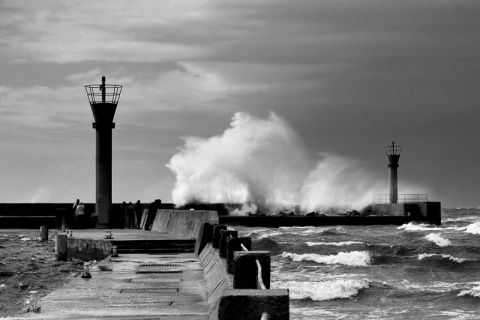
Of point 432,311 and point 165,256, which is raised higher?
point 165,256

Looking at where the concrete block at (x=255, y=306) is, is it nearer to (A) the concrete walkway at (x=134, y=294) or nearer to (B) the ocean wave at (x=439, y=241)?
(A) the concrete walkway at (x=134, y=294)

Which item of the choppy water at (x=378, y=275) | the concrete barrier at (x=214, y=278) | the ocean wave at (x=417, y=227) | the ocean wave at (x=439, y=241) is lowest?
the choppy water at (x=378, y=275)

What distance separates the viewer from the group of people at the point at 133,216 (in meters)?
38.8

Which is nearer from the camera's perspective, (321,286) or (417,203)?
(321,286)

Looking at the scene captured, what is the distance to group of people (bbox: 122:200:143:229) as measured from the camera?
3877 cm

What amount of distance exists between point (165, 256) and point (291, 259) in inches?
999

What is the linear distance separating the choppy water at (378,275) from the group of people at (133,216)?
6.10 metres

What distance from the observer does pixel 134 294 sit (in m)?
15.7

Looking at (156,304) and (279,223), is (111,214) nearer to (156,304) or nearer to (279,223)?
(156,304)

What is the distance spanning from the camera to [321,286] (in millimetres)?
31984

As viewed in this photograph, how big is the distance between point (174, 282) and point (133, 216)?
74.4ft

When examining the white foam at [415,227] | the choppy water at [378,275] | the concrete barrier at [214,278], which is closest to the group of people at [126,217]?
the choppy water at [378,275]

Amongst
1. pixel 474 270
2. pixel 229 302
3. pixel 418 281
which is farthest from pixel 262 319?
pixel 474 270

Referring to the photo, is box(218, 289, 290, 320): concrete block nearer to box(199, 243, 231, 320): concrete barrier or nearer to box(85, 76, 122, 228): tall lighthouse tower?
box(199, 243, 231, 320): concrete barrier
